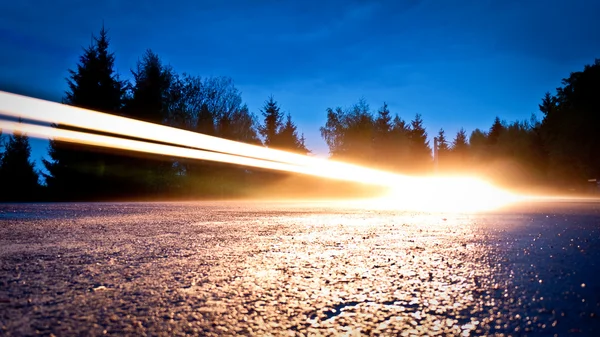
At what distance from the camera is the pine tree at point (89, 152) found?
28047mm

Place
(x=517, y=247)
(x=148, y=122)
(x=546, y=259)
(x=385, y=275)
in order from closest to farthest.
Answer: (x=385, y=275) → (x=546, y=259) → (x=517, y=247) → (x=148, y=122)

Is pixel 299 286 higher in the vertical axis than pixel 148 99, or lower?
lower

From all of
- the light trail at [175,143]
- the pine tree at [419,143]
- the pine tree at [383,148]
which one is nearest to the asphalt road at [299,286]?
the light trail at [175,143]

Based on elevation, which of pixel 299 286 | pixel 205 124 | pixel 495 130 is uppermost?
pixel 495 130

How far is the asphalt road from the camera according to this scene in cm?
200

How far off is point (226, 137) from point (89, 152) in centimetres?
1396

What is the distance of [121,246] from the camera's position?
15.1ft

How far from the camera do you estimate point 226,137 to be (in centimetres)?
4050

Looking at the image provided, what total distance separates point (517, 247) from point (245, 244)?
2903 mm

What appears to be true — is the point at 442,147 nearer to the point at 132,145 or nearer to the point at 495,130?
the point at 495,130

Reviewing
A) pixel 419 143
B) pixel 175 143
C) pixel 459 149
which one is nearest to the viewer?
pixel 175 143

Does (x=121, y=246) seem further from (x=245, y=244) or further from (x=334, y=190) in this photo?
(x=334, y=190)

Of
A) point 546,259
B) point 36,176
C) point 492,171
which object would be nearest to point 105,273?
point 546,259

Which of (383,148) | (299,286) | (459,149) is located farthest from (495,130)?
(299,286)
